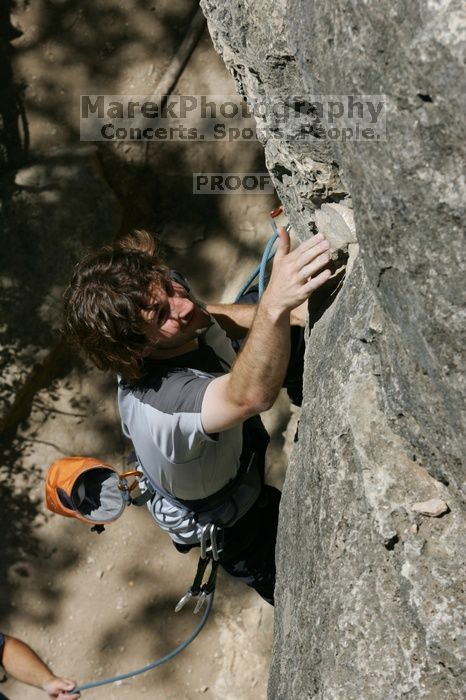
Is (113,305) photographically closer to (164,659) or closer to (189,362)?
(189,362)

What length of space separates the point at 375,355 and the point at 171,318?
81 centimetres

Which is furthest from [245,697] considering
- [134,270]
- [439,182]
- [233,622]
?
[439,182]

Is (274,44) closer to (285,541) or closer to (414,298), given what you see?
(414,298)

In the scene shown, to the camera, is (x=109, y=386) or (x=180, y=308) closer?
(x=180, y=308)

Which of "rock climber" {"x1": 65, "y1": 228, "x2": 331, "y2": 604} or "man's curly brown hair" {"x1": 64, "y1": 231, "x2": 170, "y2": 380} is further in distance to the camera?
"man's curly brown hair" {"x1": 64, "y1": 231, "x2": 170, "y2": 380}

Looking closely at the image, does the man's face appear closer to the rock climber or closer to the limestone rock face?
the rock climber

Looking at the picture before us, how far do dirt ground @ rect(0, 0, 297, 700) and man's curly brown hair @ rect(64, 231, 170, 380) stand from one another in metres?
1.93

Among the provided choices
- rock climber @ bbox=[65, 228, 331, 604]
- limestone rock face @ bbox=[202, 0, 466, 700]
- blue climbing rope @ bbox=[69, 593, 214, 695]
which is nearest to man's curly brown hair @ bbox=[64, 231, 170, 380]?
rock climber @ bbox=[65, 228, 331, 604]

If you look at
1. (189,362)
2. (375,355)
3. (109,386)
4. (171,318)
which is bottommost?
(109,386)

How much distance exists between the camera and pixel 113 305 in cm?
230

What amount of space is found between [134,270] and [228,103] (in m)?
2.49

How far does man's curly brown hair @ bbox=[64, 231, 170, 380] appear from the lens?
7.55 feet

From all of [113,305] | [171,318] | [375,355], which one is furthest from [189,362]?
[375,355]

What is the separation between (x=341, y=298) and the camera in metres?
1.98
